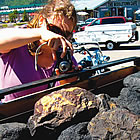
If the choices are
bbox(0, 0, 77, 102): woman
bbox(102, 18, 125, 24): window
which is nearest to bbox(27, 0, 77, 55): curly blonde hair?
bbox(0, 0, 77, 102): woman

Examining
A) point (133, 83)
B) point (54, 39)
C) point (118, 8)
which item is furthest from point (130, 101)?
point (118, 8)

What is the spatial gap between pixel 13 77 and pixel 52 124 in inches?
23.9

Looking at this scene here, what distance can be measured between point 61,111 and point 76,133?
0.15 metres

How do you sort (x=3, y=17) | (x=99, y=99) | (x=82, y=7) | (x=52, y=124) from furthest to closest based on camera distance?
(x=3, y=17) → (x=82, y=7) → (x=99, y=99) → (x=52, y=124)

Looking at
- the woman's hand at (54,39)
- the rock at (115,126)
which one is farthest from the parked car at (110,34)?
the rock at (115,126)

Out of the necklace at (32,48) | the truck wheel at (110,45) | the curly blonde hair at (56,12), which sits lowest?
the truck wheel at (110,45)

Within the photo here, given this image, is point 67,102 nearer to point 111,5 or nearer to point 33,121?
point 33,121

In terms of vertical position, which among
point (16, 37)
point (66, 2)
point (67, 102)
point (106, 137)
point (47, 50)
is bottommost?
point (106, 137)

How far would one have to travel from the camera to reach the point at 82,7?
50.2 metres

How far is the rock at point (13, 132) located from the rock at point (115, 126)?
1.09ft

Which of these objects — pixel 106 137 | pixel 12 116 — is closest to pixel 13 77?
pixel 12 116

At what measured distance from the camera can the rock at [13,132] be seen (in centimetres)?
131

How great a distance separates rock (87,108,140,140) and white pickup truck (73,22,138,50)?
12.0 metres

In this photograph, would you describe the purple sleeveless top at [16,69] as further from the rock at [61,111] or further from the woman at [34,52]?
the rock at [61,111]
